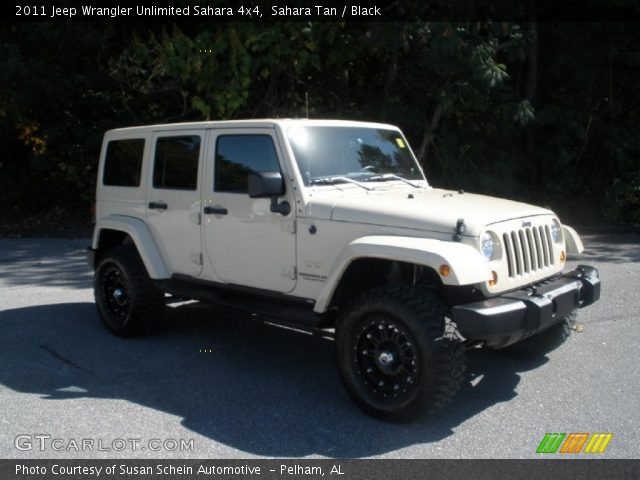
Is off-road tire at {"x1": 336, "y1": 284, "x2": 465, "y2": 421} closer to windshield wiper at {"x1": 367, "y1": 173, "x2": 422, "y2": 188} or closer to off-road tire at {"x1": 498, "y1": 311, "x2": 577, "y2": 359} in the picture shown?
windshield wiper at {"x1": 367, "y1": 173, "x2": 422, "y2": 188}

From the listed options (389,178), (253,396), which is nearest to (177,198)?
(389,178)

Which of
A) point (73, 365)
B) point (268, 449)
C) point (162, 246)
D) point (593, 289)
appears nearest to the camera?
point (268, 449)

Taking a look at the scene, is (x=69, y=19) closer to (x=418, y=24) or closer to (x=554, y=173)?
(x=418, y=24)

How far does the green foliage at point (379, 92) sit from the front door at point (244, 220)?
7.69m

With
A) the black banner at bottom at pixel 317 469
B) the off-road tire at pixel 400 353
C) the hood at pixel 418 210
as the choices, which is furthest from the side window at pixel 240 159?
the black banner at bottom at pixel 317 469

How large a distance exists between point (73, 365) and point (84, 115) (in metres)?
12.6

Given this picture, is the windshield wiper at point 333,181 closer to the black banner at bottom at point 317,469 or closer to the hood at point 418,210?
the hood at point 418,210

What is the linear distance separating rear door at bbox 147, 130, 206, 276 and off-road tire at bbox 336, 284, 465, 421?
1.80 meters

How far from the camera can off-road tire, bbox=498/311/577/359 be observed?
5.64 m

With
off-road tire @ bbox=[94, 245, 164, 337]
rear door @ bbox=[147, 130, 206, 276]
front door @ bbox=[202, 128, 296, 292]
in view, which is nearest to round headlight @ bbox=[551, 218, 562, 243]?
front door @ bbox=[202, 128, 296, 292]

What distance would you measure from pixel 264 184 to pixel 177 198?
1419 millimetres

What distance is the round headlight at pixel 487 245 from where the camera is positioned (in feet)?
14.8

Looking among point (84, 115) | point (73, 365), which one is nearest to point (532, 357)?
point (73, 365)

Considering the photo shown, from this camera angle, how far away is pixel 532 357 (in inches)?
230
